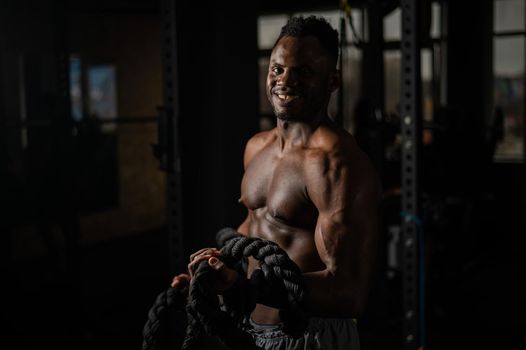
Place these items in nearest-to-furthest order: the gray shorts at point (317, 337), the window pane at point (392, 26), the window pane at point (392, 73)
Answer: the gray shorts at point (317, 337) → the window pane at point (392, 26) → the window pane at point (392, 73)

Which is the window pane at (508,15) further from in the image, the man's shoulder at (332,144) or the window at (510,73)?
the man's shoulder at (332,144)

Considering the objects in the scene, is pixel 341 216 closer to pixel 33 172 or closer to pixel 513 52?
pixel 33 172

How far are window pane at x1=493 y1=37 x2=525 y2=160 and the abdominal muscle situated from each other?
5.71 m

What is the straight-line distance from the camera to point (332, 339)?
1.46 meters

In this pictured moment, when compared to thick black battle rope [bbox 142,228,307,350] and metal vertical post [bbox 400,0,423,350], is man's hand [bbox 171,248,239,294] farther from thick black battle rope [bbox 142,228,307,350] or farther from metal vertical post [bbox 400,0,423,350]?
metal vertical post [bbox 400,0,423,350]

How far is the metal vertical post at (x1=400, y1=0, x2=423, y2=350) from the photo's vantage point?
2008 mm

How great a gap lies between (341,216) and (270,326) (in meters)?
0.38

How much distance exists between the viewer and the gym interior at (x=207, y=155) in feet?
7.11

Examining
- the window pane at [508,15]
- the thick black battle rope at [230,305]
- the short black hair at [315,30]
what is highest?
the window pane at [508,15]

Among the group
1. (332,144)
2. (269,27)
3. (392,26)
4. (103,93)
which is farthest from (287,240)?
(269,27)

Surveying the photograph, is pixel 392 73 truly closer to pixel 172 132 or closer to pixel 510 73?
pixel 510 73

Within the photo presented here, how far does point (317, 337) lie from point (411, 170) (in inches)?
32.5

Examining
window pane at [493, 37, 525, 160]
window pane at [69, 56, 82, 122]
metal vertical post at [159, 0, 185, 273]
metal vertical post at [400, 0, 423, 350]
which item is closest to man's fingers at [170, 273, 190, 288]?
metal vertical post at [159, 0, 185, 273]

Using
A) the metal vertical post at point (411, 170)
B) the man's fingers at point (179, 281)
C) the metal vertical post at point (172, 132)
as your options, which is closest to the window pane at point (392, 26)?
the metal vertical post at point (411, 170)
